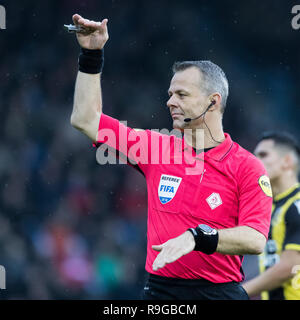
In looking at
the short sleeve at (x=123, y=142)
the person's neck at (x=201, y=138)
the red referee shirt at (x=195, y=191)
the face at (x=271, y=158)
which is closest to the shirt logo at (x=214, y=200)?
the red referee shirt at (x=195, y=191)

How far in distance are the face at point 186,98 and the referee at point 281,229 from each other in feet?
5.15

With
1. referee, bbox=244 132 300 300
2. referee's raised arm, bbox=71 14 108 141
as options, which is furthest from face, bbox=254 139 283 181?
referee's raised arm, bbox=71 14 108 141

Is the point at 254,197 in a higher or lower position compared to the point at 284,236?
higher

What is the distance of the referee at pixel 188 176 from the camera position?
3.11 metres

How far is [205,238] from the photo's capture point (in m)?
2.64

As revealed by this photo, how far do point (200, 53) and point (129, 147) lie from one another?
24.9 feet

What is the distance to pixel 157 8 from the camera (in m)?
10.8

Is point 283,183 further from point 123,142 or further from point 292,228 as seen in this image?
point 123,142

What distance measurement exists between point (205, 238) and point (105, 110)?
727 cm

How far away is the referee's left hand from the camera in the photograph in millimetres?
2406

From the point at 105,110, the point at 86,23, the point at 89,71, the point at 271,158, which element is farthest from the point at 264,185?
the point at 105,110

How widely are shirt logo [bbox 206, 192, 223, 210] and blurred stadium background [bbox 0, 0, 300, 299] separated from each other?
498 cm

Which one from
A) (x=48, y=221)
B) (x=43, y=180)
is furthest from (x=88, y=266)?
(x=43, y=180)

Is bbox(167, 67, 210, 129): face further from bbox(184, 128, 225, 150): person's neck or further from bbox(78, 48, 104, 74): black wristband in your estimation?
bbox(78, 48, 104, 74): black wristband
